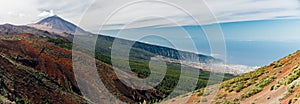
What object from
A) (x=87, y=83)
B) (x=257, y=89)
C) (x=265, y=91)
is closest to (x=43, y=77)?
(x=87, y=83)

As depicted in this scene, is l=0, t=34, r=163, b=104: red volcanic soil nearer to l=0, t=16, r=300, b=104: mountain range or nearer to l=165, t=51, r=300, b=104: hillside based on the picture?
l=0, t=16, r=300, b=104: mountain range

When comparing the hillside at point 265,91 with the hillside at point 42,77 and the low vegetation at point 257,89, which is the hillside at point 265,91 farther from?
the hillside at point 42,77

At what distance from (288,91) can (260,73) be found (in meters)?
14.5

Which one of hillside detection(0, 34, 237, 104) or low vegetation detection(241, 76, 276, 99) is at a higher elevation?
low vegetation detection(241, 76, 276, 99)

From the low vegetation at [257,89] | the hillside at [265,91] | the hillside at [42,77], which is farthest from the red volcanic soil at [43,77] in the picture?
the low vegetation at [257,89]

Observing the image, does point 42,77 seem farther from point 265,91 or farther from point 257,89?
point 265,91

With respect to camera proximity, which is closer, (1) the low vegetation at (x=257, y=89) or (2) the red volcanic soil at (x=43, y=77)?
(1) the low vegetation at (x=257, y=89)

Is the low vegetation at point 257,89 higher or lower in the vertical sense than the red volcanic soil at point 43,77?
higher

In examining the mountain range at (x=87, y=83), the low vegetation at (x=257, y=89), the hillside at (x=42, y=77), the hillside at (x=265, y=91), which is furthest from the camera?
the hillside at (x=42, y=77)

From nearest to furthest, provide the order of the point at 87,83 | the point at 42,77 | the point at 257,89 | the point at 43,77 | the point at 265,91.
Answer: the point at 265,91
the point at 257,89
the point at 42,77
the point at 43,77
the point at 87,83

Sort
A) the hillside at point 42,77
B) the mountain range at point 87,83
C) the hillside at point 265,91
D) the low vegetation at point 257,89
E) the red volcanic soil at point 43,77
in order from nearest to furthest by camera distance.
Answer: the hillside at point 265,91, the mountain range at point 87,83, the low vegetation at point 257,89, the hillside at point 42,77, the red volcanic soil at point 43,77

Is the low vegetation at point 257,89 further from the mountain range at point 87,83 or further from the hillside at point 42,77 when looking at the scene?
the hillside at point 42,77

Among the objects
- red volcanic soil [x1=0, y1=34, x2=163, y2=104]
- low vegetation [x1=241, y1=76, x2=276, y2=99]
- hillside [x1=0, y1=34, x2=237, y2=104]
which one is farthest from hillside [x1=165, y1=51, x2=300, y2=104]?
red volcanic soil [x1=0, y1=34, x2=163, y2=104]

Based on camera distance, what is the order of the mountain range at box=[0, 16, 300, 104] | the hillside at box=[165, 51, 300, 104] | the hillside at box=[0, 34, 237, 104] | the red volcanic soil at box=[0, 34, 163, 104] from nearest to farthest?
the hillside at box=[165, 51, 300, 104], the mountain range at box=[0, 16, 300, 104], the hillside at box=[0, 34, 237, 104], the red volcanic soil at box=[0, 34, 163, 104]
